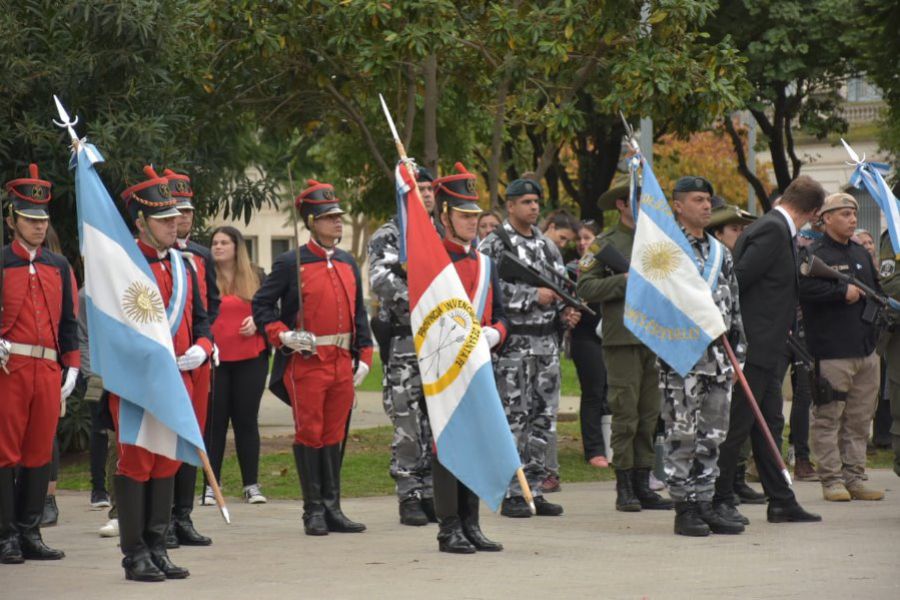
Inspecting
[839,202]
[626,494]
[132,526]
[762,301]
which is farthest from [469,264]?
[839,202]

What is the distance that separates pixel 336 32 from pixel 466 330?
20.1 ft

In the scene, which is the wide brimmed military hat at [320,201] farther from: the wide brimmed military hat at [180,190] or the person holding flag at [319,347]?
the wide brimmed military hat at [180,190]

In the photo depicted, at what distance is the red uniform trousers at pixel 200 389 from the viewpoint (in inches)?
355

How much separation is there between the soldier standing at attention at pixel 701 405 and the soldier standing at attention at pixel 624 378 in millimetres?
1385

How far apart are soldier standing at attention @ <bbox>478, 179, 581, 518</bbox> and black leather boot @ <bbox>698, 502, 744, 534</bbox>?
4.52ft

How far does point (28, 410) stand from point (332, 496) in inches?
81.7

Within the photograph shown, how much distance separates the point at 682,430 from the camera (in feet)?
32.0

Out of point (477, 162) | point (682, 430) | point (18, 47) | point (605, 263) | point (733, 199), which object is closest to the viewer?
point (682, 430)

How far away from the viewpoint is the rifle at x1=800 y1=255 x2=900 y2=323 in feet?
38.0

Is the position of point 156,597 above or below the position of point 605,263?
below

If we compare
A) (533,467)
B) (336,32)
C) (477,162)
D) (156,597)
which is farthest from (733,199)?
(156,597)

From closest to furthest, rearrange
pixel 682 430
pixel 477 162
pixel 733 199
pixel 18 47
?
1. pixel 682 430
2. pixel 18 47
3. pixel 477 162
4. pixel 733 199

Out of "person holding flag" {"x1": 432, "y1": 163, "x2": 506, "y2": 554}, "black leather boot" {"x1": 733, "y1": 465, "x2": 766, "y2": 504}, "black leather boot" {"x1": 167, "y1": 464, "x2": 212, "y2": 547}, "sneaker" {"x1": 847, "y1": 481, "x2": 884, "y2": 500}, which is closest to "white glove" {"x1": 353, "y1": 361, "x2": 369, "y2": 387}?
"person holding flag" {"x1": 432, "y1": 163, "x2": 506, "y2": 554}

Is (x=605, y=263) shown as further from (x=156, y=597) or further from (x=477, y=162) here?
(x=477, y=162)
